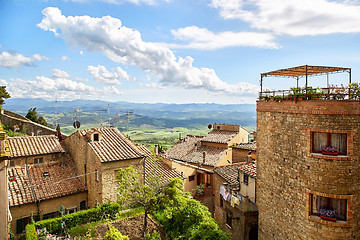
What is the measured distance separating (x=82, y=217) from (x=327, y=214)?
16.5 metres

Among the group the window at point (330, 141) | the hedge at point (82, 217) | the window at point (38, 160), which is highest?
the window at point (330, 141)

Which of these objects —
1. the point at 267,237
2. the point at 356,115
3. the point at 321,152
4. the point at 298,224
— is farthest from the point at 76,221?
the point at 356,115

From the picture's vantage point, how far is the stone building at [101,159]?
19.5 metres

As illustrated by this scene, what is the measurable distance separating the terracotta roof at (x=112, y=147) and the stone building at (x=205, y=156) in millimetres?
7181

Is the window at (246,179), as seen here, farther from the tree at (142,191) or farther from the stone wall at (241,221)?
the tree at (142,191)

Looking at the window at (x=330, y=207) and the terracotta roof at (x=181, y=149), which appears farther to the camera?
the terracotta roof at (x=181, y=149)

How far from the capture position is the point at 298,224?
12492 mm

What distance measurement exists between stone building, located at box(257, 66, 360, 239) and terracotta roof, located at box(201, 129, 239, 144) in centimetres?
2556

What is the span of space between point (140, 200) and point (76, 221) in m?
5.42

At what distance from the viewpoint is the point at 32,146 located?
73.4 ft

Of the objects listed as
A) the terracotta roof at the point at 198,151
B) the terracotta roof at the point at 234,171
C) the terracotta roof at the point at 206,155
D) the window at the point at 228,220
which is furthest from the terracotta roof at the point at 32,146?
the terracotta roof at the point at 206,155

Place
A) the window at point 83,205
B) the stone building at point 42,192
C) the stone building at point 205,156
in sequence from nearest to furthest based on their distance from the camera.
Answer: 1. the stone building at point 42,192
2. the window at point 83,205
3. the stone building at point 205,156

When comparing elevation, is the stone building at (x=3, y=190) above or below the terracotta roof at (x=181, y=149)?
above

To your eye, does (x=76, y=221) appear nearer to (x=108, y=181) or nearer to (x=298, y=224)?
A: (x=108, y=181)
